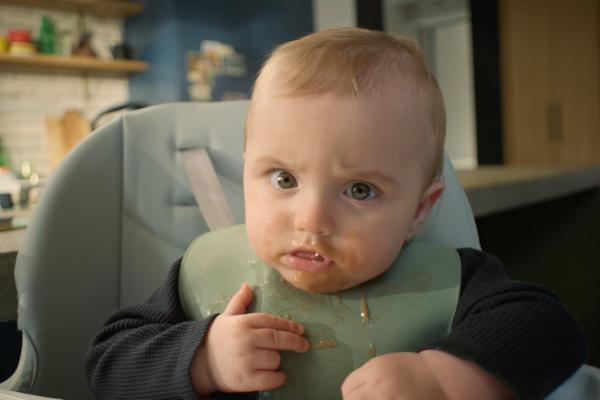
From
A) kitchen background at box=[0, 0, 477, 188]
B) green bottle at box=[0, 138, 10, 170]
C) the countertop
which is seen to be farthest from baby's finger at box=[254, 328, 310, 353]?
green bottle at box=[0, 138, 10, 170]

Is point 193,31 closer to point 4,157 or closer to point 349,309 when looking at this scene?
point 4,157

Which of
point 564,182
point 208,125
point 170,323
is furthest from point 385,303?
point 564,182

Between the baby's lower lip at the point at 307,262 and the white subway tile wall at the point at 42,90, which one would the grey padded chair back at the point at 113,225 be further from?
the white subway tile wall at the point at 42,90

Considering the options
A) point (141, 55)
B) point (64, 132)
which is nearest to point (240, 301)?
point (64, 132)

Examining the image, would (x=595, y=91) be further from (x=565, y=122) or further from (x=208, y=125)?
(x=208, y=125)

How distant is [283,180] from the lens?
0.56 meters

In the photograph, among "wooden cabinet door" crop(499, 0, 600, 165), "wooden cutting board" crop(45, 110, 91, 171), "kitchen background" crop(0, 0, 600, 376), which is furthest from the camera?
"wooden cutting board" crop(45, 110, 91, 171)

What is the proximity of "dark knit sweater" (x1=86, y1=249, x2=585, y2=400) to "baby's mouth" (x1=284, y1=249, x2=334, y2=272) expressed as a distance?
0.37 ft

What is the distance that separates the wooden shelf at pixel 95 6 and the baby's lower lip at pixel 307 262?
340 centimetres

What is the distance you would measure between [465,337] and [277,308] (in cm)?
20

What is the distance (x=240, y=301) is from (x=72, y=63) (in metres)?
3.20

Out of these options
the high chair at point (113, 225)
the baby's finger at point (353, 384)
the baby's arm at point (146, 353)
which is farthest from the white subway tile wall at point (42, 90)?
the baby's finger at point (353, 384)

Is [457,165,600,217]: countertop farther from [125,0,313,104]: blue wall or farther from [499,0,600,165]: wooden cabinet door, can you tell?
[125,0,313,104]: blue wall

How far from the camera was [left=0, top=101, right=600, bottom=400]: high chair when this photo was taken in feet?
2.28
